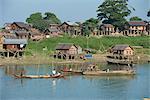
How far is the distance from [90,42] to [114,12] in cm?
692

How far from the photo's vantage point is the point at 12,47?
3922 cm

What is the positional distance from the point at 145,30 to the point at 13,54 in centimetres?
1836

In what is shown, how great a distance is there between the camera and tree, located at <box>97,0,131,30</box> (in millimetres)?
50594

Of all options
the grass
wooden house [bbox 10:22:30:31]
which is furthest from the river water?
wooden house [bbox 10:22:30:31]

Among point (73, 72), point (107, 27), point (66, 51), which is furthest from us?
point (107, 27)

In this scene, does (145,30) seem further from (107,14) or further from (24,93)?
(24,93)

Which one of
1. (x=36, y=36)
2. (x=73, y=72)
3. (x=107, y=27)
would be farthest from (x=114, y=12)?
(x=73, y=72)

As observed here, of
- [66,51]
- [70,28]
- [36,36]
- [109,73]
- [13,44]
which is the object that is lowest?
[109,73]

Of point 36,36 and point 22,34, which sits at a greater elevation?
point 22,34

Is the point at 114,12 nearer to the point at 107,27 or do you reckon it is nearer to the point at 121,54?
the point at 107,27

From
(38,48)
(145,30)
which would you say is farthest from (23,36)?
(145,30)

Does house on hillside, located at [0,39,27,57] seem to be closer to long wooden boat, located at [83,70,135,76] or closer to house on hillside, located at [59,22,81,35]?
long wooden boat, located at [83,70,135,76]

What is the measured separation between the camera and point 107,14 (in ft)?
169

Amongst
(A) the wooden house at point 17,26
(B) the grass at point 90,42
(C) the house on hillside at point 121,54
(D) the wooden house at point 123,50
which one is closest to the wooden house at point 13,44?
(B) the grass at point 90,42
